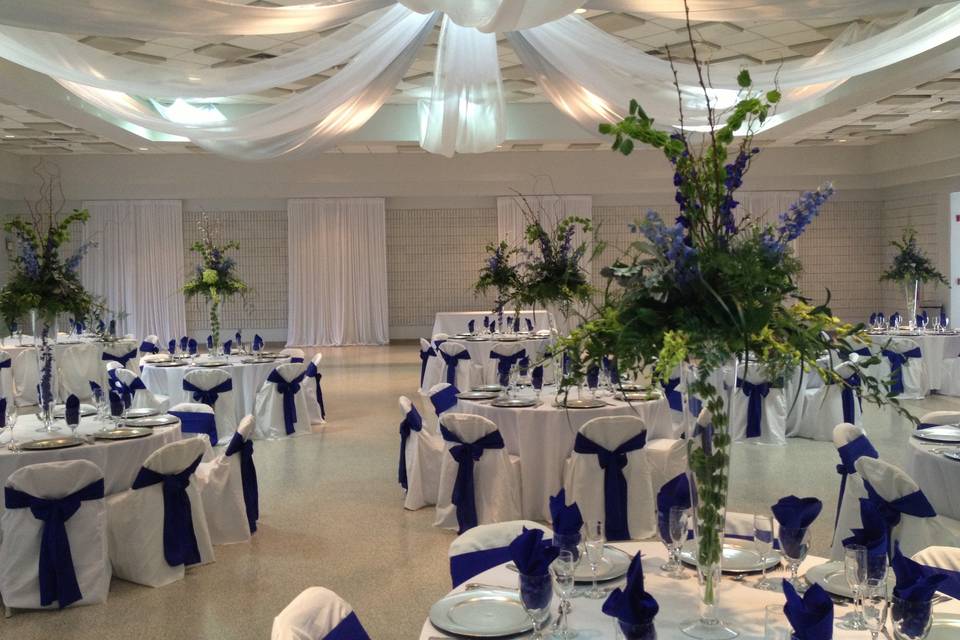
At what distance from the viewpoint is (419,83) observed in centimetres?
1388

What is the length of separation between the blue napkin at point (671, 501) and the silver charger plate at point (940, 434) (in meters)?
2.75

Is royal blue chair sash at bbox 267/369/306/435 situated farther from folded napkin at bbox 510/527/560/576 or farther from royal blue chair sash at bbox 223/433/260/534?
folded napkin at bbox 510/527/560/576

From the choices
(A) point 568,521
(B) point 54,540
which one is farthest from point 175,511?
(A) point 568,521

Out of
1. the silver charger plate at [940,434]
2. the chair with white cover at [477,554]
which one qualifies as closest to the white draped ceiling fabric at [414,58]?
the silver charger plate at [940,434]

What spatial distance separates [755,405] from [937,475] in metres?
4.09

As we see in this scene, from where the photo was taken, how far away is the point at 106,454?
5.36m

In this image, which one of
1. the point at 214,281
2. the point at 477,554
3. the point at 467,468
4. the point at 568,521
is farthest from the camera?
the point at 214,281

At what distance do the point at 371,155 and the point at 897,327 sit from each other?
37.5ft

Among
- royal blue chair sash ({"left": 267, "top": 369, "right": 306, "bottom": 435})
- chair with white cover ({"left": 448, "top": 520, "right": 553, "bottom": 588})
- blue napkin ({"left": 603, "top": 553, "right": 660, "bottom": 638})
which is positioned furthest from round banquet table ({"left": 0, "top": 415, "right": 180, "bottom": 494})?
blue napkin ({"left": 603, "top": 553, "right": 660, "bottom": 638})

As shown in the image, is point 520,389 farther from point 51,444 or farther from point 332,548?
point 51,444

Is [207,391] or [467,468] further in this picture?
[207,391]

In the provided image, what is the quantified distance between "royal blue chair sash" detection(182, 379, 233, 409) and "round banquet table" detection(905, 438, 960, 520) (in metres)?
6.30

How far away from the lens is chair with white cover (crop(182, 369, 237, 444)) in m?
8.95

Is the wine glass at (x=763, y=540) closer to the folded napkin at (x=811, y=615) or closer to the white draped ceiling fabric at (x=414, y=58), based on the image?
the folded napkin at (x=811, y=615)
